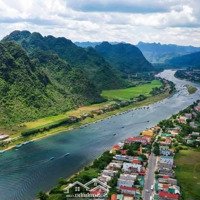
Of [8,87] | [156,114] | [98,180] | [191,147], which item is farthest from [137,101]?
[98,180]

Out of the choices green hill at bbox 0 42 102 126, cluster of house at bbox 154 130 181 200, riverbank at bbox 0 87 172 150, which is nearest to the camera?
cluster of house at bbox 154 130 181 200

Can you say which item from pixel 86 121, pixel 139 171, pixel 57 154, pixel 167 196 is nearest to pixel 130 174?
pixel 139 171

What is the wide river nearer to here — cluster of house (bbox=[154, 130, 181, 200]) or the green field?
cluster of house (bbox=[154, 130, 181, 200])

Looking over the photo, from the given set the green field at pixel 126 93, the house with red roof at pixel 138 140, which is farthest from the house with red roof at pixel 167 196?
the green field at pixel 126 93

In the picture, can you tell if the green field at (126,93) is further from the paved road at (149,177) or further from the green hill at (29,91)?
the paved road at (149,177)

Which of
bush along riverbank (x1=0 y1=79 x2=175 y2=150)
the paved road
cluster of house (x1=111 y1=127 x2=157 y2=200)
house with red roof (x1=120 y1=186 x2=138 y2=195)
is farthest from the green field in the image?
house with red roof (x1=120 y1=186 x2=138 y2=195)

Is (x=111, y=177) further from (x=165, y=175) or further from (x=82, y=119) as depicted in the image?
(x=82, y=119)
